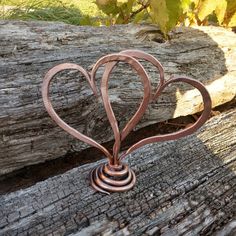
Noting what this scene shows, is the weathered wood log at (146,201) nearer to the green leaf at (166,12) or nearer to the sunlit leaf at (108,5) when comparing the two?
the green leaf at (166,12)

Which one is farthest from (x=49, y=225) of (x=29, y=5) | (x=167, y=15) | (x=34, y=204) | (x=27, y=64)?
(x=29, y=5)

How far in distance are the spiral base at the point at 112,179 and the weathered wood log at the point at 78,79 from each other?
382 millimetres

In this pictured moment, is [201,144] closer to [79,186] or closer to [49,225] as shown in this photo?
[79,186]

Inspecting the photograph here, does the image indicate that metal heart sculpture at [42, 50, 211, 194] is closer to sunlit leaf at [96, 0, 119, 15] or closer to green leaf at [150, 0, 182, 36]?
green leaf at [150, 0, 182, 36]

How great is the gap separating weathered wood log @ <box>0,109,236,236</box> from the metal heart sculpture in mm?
44

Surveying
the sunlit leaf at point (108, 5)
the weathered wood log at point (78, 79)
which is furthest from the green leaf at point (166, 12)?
the sunlit leaf at point (108, 5)

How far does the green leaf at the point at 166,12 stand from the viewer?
2676mm

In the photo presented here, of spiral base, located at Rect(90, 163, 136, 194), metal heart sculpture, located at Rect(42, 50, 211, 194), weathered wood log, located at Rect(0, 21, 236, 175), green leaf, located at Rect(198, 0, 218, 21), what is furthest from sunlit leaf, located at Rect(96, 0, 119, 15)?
spiral base, located at Rect(90, 163, 136, 194)

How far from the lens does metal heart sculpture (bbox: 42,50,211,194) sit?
145cm

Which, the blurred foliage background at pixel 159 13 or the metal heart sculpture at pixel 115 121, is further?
the blurred foliage background at pixel 159 13

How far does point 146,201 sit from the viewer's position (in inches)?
62.2

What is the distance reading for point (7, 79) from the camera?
198cm

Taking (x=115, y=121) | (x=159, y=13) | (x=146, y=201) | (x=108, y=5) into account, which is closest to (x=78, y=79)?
(x=115, y=121)

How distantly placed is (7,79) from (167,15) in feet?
3.76
